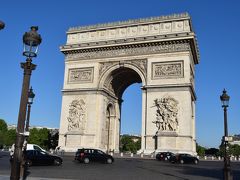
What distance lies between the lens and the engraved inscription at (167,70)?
108ft

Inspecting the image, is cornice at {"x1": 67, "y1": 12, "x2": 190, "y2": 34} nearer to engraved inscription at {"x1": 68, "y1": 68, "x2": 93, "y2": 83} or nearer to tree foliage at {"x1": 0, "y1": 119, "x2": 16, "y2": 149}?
engraved inscription at {"x1": 68, "y1": 68, "x2": 93, "y2": 83}

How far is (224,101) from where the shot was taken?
538 inches

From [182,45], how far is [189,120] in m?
7.78

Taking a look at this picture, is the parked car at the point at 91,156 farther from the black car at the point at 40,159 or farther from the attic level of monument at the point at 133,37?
the attic level of monument at the point at 133,37

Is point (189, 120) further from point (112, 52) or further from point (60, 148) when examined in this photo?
point (60, 148)

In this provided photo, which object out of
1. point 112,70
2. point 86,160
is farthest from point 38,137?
point 86,160

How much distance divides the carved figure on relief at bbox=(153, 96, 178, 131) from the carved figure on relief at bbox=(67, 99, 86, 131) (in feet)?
26.9

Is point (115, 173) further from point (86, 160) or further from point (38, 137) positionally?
point (38, 137)

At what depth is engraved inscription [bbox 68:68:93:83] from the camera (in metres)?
36.8

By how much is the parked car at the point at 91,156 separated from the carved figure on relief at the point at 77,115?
31.1ft

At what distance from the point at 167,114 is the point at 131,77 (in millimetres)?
10134

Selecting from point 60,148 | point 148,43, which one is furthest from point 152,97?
point 60,148

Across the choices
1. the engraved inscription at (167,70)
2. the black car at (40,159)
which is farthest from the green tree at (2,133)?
the black car at (40,159)

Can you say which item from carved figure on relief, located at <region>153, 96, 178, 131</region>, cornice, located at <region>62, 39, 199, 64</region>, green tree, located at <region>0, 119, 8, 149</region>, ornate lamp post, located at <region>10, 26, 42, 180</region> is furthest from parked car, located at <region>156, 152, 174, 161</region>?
green tree, located at <region>0, 119, 8, 149</region>
